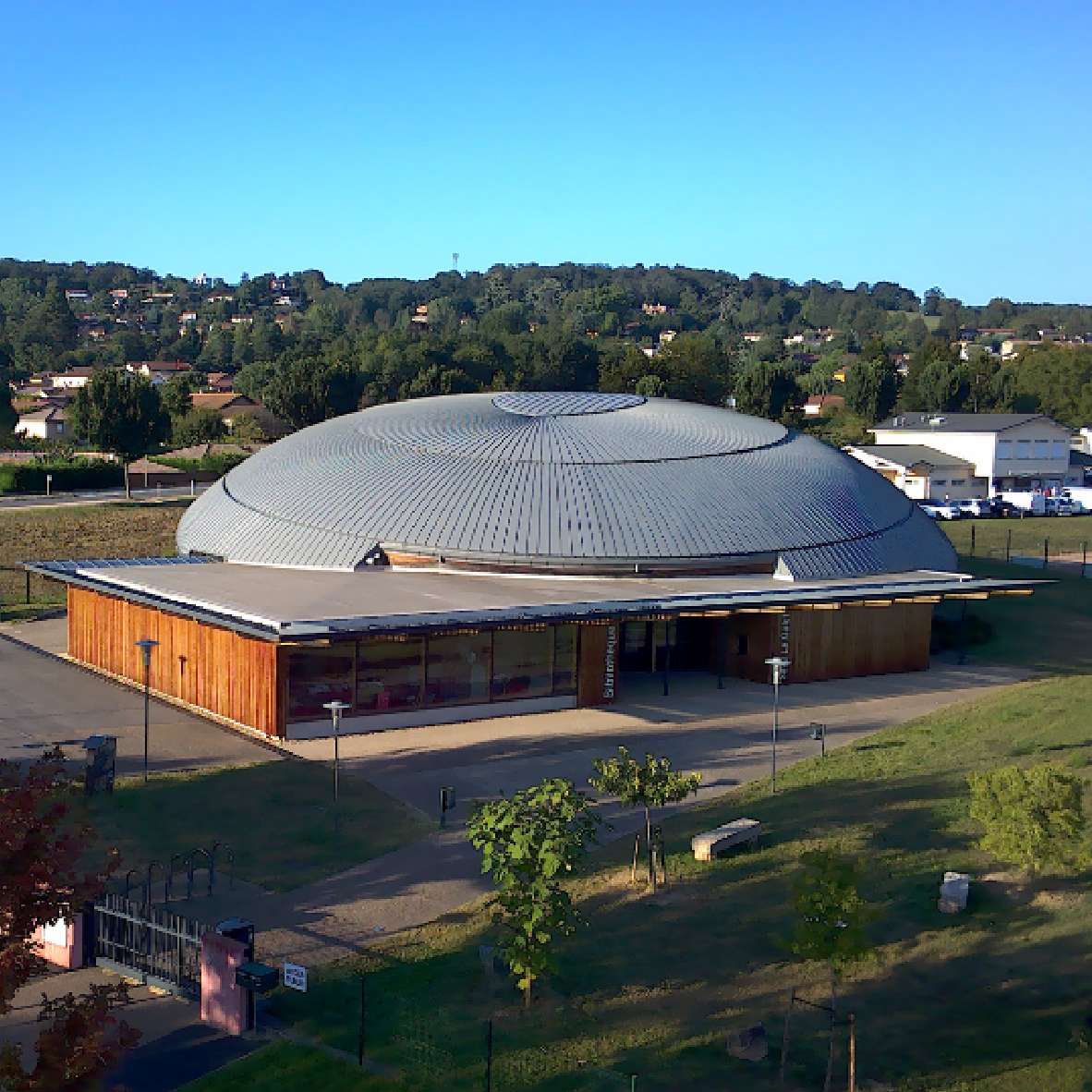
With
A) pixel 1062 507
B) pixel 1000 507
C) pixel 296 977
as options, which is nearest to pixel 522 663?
pixel 296 977

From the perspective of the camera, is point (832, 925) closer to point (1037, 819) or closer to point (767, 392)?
point (1037, 819)

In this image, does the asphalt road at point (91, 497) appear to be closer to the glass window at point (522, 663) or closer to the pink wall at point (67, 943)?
the glass window at point (522, 663)

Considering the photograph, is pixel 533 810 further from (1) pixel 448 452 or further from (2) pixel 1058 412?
(2) pixel 1058 412

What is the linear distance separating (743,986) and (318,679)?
674 inches

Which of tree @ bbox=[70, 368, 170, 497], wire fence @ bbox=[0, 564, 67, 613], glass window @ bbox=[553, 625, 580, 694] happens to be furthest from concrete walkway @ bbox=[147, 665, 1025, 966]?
tree @ bbox=[70, 368, 170, 497]

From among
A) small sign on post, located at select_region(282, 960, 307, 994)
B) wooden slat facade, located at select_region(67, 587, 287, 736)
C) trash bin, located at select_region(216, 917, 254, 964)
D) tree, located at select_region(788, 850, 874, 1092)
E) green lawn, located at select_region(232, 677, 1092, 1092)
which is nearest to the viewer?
green lawn, located at select_region(232, 677, 1092, 1092)

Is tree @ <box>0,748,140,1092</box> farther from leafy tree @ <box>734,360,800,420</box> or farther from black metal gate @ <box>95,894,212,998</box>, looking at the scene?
leafy tree @ <box>734,360,800,420</box>

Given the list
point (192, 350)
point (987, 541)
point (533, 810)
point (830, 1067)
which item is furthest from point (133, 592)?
point (192, 350)

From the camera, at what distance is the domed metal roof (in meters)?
40.6

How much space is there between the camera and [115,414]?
6469cm

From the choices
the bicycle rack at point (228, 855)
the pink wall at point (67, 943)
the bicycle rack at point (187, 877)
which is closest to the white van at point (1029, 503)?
the bicycle rack at point (228, 855)

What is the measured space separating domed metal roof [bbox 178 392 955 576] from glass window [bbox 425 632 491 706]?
586 centimetres

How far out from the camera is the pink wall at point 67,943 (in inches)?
720

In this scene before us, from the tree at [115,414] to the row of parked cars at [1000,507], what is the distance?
4251cm
